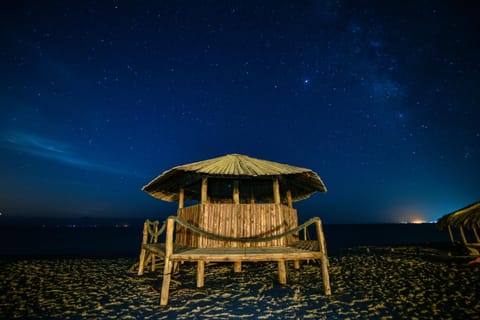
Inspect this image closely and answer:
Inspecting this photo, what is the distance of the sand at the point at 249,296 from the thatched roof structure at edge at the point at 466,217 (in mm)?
5893

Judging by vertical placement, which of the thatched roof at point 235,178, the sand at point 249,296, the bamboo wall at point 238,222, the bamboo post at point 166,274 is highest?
the thatched roof at point 235,178

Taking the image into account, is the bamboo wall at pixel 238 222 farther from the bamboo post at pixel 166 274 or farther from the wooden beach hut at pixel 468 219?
the wooden beach hut at pixel 468 219

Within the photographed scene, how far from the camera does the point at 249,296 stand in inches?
269

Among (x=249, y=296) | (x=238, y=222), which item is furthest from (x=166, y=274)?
(x=238, y=222)

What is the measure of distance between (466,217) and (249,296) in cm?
1583

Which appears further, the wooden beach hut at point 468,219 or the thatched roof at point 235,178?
the wooden beach hut at point 468,219

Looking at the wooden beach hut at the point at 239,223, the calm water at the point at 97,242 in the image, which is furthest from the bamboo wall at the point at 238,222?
the calm water at the point at 97,242

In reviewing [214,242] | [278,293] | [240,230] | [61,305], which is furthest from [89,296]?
[278,293]

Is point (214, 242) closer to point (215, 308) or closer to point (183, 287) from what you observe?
point (183, 287)

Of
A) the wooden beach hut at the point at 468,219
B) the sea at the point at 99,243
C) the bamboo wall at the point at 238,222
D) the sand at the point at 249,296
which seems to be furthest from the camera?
the sea at the point at 99,243

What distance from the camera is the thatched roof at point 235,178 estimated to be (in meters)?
8.82

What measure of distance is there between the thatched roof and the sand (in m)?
3.77

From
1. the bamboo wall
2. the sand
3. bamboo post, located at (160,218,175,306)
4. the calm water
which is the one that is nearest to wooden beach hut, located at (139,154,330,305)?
the bamboo wall

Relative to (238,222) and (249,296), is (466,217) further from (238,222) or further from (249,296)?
(249,296)
